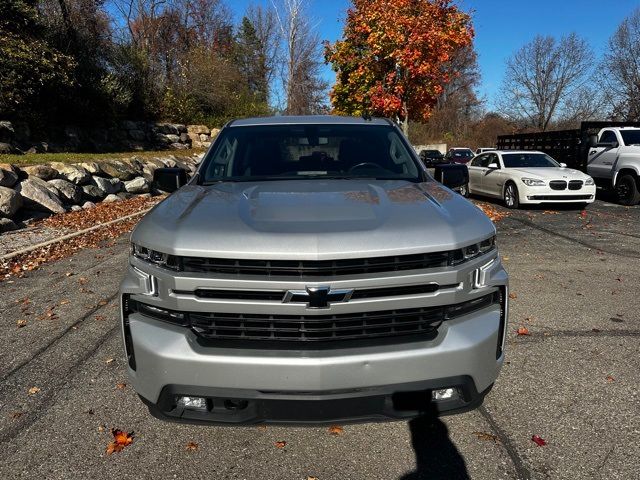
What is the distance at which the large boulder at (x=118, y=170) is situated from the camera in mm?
11684

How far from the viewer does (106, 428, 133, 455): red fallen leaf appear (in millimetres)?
2604

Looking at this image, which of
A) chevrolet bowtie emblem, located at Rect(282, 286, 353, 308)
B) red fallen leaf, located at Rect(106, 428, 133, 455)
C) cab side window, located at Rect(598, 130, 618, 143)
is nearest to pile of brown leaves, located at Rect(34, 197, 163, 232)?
red fallen leaf, located at Rect(106, 428, 133, 455)

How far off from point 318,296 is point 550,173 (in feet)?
36.4

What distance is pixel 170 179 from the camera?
144 inches

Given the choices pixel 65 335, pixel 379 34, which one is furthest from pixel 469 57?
pixel 65 335

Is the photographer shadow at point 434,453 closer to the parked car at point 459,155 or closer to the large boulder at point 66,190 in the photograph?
the large boulder at point 66,190

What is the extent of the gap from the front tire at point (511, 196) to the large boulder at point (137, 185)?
923cm

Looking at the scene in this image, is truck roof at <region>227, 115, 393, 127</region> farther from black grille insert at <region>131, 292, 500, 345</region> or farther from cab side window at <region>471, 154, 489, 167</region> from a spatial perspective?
cab side window at <region>471, 154, 489, 167</region>

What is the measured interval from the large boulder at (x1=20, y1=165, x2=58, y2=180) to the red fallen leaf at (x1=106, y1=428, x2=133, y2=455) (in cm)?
816

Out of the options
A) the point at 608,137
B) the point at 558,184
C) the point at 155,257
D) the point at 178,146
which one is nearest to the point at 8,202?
the point at 155,257

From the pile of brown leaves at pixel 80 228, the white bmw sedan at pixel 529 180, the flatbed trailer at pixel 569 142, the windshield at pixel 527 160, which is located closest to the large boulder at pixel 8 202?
the pile of brown leaves at pixel 80 228

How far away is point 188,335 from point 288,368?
1.60 ft

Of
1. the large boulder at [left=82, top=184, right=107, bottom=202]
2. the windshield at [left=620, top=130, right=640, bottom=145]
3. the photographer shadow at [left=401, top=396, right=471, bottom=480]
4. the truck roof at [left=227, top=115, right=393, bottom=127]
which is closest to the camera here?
the photographer shadow at [left=401, top=396, right=471, bottom=480]

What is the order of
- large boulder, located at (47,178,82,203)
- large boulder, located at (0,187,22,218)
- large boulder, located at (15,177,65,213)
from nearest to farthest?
large boulder, located at (0,187,22,218)
large boulder, located at (15,177,65,213)
large boulder, located at (47,178,82,203)
